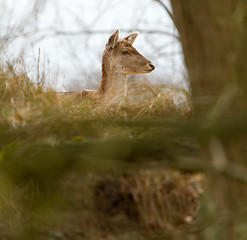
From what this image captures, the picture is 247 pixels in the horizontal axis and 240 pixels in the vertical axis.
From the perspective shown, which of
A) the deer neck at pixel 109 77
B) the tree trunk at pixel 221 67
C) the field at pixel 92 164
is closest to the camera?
the tree trunk at pixel 221 67

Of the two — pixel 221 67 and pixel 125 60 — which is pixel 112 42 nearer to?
pixel 125 60

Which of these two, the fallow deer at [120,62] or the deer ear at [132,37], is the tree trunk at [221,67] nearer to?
the fallow deer at [120,62]

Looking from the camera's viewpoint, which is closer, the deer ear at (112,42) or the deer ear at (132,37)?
the deer ear at (112,42)

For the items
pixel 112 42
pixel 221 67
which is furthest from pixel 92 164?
pixel 112 42

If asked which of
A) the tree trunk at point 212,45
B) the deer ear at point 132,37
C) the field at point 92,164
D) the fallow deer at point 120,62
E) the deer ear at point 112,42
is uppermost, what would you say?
the deer ear at point 132,37

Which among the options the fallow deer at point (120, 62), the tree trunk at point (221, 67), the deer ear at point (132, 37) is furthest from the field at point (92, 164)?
the deer ear at point (132, 37)

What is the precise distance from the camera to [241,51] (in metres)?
1.83

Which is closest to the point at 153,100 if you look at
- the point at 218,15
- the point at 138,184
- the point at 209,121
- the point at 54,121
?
the point at 138,184

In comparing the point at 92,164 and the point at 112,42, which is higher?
the point at 112,42

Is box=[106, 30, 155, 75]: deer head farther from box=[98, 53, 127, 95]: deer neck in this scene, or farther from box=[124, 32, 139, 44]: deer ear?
box=[124, 32, 139, 44]: deer ear

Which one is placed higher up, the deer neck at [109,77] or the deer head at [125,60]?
the deer head at [125,60]

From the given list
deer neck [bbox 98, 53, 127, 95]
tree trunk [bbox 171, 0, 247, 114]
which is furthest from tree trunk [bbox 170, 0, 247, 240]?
deer neck [bbox 98, 53, 127, 95]

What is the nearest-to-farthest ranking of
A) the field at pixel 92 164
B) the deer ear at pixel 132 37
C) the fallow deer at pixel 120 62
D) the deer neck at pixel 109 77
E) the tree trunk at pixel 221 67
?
the tree trunk at pixel 221 67 < the field at pixel 92 164 < the deer neck at pixel 109 77 < the fallow deer at pixel 120 62 < the deer ear at pixel 132 37

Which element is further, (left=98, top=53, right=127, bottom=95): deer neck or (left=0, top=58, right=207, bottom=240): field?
(left=98, top=53, right=127, bottom=95): deer neck
